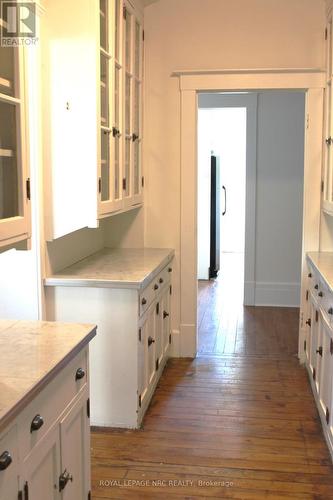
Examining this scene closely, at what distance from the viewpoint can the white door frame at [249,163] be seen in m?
5.65

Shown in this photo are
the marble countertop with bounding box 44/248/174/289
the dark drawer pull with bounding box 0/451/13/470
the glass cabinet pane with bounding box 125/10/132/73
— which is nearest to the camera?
the dark drawer pull with bounding box 0/451/13/470

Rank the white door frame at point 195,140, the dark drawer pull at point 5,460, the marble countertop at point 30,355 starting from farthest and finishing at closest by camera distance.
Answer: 1. the white door frame at point 195,140
2. the marble countertop at point 30,355
3. the dark drawer pull at point 5,460

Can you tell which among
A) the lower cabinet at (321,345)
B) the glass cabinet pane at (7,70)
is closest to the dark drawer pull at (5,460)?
the glass cabinet pane at (7,70)

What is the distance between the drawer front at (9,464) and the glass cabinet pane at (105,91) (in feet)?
6.60

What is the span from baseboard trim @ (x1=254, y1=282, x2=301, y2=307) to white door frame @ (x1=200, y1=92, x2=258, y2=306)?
0.07 m

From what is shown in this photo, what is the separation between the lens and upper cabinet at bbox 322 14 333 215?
366cm

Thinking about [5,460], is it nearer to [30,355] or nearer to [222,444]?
[30,355]

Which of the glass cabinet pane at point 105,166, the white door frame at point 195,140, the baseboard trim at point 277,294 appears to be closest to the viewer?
the glass cabinet pane at point 105,166

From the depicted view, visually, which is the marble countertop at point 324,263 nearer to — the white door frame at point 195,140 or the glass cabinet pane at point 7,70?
the white door frame at point 195,140

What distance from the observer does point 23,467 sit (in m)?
1.50

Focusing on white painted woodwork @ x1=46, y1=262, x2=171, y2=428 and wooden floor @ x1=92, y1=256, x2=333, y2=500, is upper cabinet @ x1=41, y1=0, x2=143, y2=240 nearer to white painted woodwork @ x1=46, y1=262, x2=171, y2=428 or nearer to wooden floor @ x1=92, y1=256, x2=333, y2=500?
white painted woodwork @ x1=46, y1=262, x2=171, y2=428

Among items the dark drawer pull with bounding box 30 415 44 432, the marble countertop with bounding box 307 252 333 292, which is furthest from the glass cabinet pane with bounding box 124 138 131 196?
the dark drawer pull with bounding box 30 415 44 432

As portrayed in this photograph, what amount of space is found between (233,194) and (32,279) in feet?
23.3

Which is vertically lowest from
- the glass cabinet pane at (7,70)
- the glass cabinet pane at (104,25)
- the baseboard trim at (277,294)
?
the baseboard trim at (277,294)
